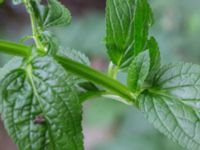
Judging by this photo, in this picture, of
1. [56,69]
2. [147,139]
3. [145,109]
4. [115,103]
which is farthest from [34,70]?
[115,103]

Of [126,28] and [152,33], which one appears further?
[152,33]

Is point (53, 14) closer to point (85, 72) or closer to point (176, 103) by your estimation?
point (85, 72)

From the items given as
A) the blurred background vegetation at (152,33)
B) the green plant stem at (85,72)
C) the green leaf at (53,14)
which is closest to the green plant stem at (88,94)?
the green plant stem at (85,72)

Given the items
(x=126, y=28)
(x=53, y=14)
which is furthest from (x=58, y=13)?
(x=126, y=28)

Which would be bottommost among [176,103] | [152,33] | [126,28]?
[176,103]

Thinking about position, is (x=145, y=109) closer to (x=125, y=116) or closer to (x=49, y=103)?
(x=49, y=103)

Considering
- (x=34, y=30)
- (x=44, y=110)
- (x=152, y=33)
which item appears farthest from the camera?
(x=152, y=33)
